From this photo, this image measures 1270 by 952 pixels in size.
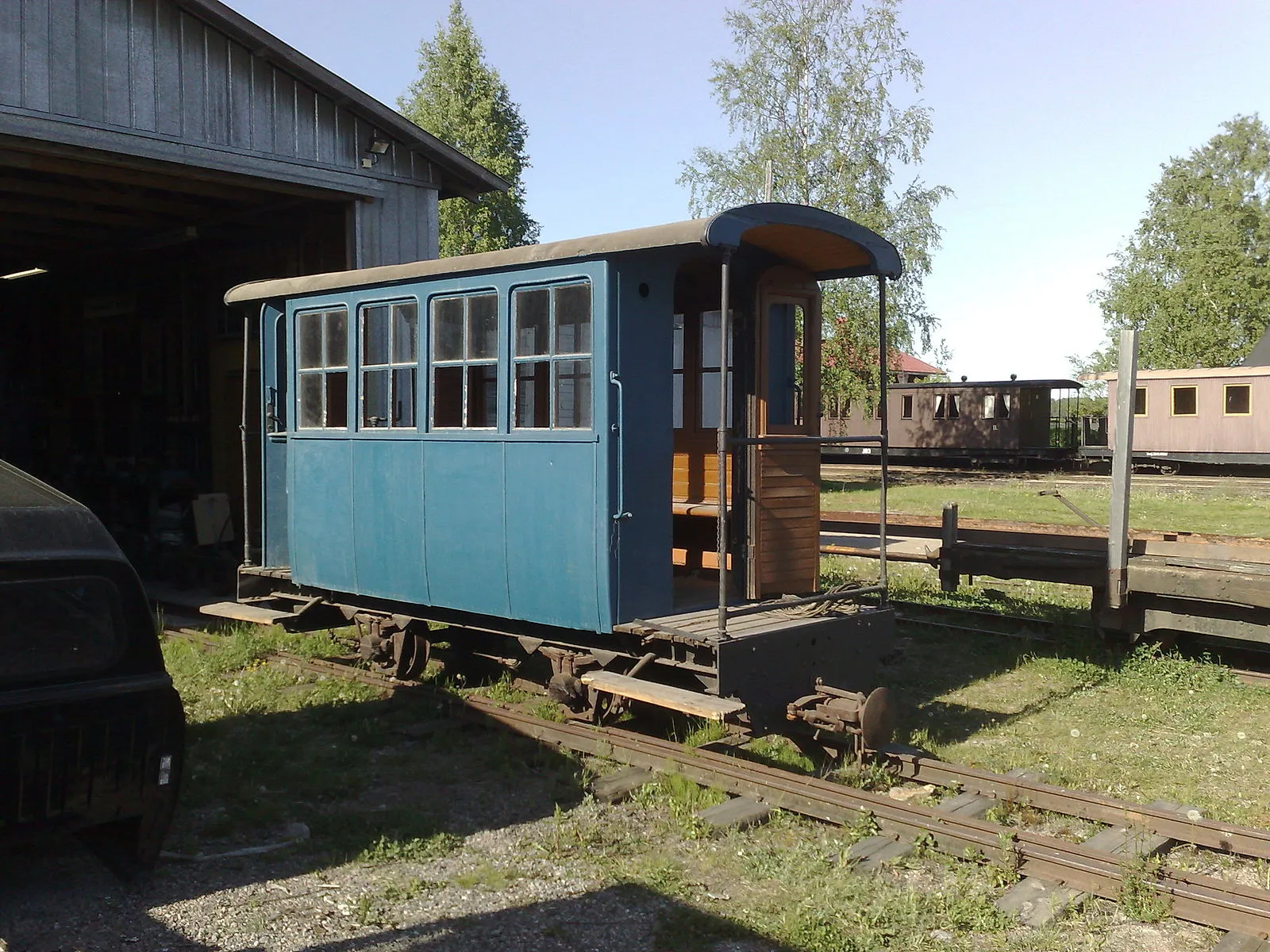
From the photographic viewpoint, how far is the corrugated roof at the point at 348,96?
34.7 ft

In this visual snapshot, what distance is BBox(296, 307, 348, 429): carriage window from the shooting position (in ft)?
26.7

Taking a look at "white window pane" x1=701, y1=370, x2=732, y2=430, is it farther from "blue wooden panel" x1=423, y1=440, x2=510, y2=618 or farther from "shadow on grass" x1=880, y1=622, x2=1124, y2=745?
"shadow on grass" x1=880, y1=622, x2=1124, y2=745

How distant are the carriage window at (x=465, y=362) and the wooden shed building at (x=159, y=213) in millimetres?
4948

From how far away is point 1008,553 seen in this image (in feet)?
29.1

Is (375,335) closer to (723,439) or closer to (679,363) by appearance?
(679,363)

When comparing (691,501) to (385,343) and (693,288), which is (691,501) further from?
(385,343)

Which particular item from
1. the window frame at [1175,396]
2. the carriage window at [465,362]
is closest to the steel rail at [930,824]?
the carriage window at [465,362]

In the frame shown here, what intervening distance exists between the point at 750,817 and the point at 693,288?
140 inches

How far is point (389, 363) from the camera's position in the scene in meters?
7.72

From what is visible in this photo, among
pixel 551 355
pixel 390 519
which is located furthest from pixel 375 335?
pixel 551 355

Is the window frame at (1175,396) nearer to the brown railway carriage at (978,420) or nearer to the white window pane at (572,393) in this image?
the brown railway carriage at (978,420)

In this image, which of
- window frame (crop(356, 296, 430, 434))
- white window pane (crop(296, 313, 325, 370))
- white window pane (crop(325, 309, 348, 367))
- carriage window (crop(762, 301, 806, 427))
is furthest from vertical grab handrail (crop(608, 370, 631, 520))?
white window pane (crop(296, 313, 325, 370))

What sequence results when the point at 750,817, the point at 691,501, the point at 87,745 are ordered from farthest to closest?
the point at 691,501, the point at 750,817, the point at 87,745

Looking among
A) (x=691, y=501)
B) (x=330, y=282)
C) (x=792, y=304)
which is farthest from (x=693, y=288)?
(x=330, y=282)
